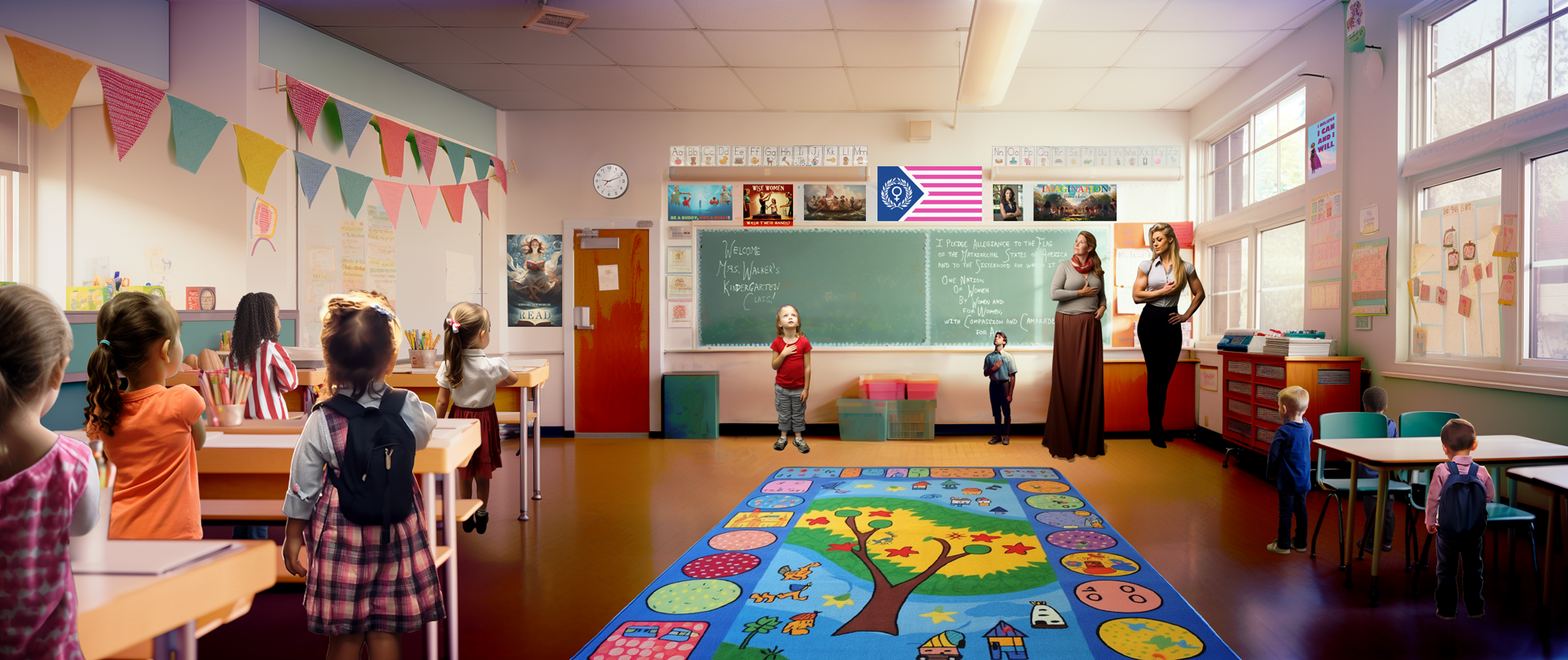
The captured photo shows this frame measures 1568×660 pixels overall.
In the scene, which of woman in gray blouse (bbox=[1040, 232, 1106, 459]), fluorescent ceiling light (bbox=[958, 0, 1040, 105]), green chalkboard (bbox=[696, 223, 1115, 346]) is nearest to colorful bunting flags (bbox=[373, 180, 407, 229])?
green chalkboard (bbox=[696, 223, 1115, 346])

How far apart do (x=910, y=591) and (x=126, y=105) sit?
4143 mm

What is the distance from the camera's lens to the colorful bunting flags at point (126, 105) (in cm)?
314

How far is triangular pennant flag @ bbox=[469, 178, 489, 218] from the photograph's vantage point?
5.65m

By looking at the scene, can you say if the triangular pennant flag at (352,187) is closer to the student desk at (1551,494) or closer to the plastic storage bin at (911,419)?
the plastic storage bin at (911,419)

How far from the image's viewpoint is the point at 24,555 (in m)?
0.76

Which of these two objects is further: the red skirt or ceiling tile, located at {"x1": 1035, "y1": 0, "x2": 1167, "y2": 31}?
ceiling tile, located at {"x1": 1035, "y1": 0, "x2": 1167, "y2": 31}

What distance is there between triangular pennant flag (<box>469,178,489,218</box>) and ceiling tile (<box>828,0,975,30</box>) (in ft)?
10.7

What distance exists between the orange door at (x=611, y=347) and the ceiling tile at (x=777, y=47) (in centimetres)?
212

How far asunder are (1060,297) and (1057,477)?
1232mm

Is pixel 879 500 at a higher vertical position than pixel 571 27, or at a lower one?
lower

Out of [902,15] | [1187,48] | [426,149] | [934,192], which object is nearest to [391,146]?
[426,149]

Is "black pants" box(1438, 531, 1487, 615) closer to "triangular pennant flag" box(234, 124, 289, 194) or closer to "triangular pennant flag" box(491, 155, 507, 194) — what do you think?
"triangular pennant flag" box(234, 124, 289, 194)

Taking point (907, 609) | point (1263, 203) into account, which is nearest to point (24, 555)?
point (907, 609)

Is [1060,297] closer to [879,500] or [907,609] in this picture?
[879,500]
